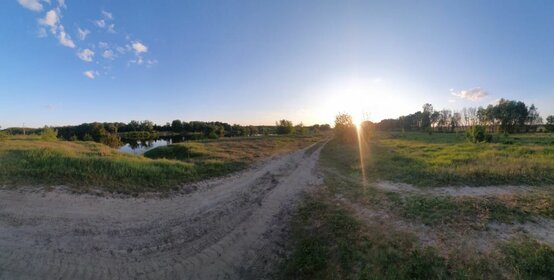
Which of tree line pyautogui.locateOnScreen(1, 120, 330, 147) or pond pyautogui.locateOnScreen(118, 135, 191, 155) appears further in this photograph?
tree line pyautogui.locateOnScreen(1, 120, 330, 147)

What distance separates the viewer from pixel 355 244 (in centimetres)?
652

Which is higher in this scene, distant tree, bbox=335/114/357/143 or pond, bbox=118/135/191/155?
distant tree, bbox=335/114/357/143

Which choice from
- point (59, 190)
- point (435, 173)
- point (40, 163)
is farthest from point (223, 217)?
point (435, 173)

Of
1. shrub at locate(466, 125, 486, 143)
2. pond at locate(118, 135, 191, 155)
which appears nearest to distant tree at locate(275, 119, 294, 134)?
pond at locate(118, 135, 191, 155)

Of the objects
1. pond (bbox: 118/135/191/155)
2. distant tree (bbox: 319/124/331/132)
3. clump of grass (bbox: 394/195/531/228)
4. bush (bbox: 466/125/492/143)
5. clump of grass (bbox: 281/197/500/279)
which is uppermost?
distant tree (bbox: 319/124/331/132)

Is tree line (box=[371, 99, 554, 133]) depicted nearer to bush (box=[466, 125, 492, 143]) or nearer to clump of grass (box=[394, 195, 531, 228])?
bush (box=[466, 125, 492, 143])

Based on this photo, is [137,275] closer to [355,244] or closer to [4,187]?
[355,244]

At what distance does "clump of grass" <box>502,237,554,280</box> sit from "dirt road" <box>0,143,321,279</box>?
512cm

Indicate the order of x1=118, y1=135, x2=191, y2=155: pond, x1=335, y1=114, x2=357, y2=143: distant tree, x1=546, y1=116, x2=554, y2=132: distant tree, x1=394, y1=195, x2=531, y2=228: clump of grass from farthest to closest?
x1=546, y1=116, x2=554, y2=132: distant tree, x1=118, y1=135, x2=191, y2=155: pond, x1=335, y1=114, x2=357, y2=143: distant tree, x1=394, y1=195, x2=531, y2=228: clump of grass

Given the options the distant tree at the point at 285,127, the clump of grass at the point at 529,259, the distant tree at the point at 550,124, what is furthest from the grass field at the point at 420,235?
the distant tree at the point at 550,124

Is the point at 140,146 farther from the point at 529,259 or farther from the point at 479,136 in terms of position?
the point at 529,259

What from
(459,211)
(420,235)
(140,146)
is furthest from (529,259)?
(140,146)

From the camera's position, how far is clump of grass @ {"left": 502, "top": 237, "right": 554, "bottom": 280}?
16.2 feet

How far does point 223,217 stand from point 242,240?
1648 millimetres
